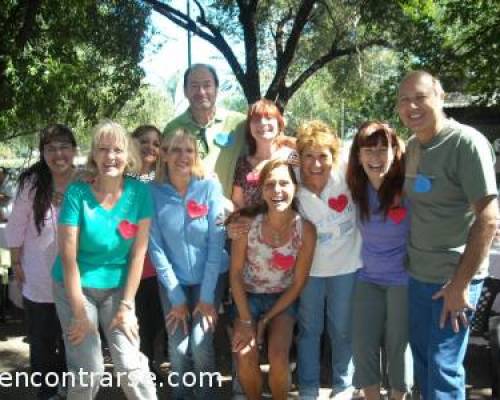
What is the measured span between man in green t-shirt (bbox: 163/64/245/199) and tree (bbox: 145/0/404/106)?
30.8 feet

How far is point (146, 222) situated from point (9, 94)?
564cm

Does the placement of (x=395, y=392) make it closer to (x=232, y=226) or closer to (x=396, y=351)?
(x=396, y=351)

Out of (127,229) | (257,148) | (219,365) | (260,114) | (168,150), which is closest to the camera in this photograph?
(127,229)

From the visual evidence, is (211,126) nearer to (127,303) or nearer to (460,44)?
(127,303)

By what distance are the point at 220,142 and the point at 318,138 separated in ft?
2.78

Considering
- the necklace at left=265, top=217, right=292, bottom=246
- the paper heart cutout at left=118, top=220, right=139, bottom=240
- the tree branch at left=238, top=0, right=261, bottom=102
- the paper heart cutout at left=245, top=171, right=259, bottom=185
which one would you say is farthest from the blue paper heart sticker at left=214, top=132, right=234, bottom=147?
the tree branch at left=238, top=0, right=261, bottom=102

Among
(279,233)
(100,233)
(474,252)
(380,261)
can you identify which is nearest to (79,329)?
(100,233)

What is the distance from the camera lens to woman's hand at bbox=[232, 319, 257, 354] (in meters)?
3.53

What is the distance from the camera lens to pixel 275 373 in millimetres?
3570

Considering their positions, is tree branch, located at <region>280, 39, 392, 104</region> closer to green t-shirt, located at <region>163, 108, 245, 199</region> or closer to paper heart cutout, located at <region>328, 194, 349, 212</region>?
green t-shirt, located at <region>163, 108, 245, 199</region>

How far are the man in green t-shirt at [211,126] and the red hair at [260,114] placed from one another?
0.14 metres

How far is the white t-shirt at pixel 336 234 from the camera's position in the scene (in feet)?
11.6

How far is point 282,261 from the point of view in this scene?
3.58 metres

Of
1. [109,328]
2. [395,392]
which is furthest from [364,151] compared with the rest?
[109,328]
